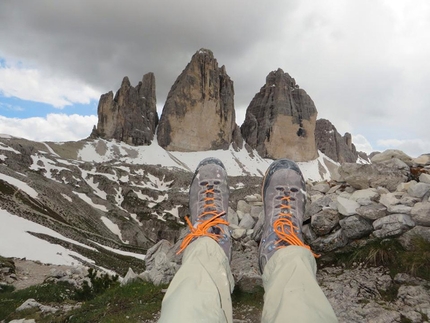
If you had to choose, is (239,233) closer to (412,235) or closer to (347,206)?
(347,206)

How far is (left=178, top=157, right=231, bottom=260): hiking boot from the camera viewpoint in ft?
13.4

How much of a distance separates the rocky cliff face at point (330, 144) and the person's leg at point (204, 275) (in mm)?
200348

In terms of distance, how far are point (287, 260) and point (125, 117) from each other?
164 meters

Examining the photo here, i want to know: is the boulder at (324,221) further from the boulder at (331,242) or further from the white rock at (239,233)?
the white rock at (239,233)

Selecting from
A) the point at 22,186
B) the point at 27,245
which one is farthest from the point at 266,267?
the point at 22,186

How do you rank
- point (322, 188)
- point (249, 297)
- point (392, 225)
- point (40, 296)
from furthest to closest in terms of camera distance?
point (40, 296) < point (322, 188) < point (249, 297) < point (392, 225)

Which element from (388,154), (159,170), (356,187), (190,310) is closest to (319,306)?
(190,310)

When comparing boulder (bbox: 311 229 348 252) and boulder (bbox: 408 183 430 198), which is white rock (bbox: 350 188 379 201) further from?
boulder (bbox: 311 229 348 252)

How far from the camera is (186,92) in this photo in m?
155

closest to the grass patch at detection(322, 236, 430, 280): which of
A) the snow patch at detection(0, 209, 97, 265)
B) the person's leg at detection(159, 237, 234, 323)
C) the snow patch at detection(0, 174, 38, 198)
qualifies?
the person's leg at detection(159, 237, 234, 323)

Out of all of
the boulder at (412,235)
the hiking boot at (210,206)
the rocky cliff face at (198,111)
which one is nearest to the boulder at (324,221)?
the boulder at (412,235)

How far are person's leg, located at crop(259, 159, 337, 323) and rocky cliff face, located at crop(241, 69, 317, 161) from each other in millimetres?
162268

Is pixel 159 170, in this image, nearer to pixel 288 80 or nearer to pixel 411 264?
pixel 288 80

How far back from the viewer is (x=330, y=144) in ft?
639
